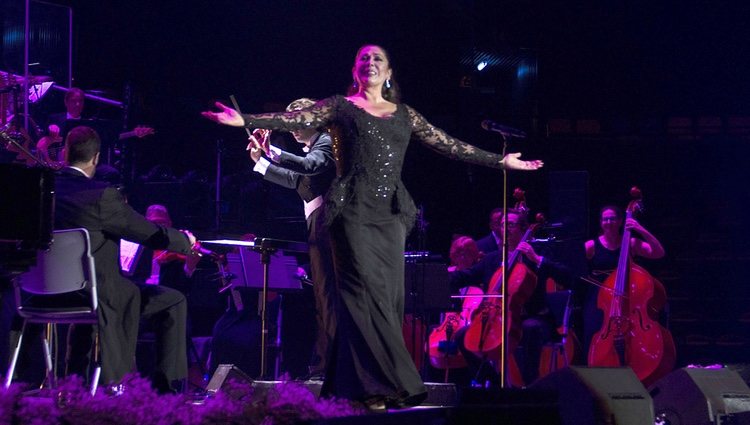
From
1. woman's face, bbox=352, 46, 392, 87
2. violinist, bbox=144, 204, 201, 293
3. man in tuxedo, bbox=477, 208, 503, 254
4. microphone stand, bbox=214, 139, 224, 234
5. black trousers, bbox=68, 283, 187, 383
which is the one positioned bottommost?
black trousers, bbox=68, 283, 187, 383

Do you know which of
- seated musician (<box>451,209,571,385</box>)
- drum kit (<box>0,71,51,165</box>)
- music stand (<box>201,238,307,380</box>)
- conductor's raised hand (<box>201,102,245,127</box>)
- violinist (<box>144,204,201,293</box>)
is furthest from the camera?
drum kit (<box>0,71,51,165</box>)

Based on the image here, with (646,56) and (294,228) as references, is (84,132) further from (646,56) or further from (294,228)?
(646,56)

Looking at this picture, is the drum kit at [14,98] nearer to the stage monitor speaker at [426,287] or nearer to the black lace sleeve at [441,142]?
the stage monitor speaker at [426,287]

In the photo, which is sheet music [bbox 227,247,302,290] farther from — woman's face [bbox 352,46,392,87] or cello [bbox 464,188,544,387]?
woman's face [bbox 352,46,392,87]

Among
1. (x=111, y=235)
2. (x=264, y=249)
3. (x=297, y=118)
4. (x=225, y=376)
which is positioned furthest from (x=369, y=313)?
(x=225, y=376)

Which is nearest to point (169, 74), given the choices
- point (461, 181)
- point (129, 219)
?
point (461, 181)

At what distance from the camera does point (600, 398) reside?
4562 mm

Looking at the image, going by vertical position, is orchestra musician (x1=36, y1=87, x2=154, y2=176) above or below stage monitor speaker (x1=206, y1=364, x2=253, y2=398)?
above

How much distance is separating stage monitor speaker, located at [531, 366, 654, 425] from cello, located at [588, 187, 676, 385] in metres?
2.48

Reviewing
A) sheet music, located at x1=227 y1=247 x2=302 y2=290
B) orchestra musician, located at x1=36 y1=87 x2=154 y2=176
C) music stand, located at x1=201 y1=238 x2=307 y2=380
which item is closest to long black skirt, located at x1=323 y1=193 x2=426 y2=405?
music stand, located at x1=201 y1=238 x2=307 y2=380

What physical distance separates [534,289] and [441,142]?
11.1ft

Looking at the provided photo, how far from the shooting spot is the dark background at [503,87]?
35.1 ft

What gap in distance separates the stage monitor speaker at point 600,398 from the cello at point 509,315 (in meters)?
2.61

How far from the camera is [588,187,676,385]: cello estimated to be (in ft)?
23.5
